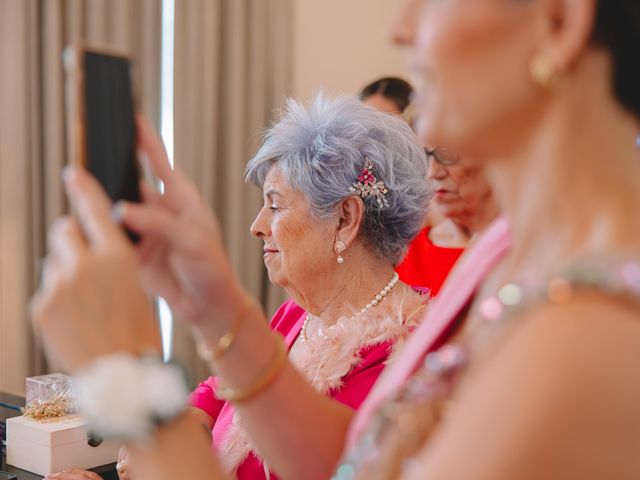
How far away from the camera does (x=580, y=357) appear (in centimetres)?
53

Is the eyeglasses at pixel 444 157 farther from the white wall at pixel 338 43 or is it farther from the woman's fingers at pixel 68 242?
the white wall at pixel 338 43

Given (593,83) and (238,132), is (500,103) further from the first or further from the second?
(238,132)

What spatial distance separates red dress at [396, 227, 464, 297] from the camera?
2.23m

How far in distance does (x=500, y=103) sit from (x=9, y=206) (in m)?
2.43

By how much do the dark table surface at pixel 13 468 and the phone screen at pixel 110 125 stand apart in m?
1.21

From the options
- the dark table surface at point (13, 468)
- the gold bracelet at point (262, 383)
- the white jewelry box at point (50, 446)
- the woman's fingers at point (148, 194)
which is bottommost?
the dark table surface at point (13, 468)

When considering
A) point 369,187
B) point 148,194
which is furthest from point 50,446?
point 148,194

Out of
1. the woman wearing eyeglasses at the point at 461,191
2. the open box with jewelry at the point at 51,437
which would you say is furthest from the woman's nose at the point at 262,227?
the open box with jewelry at the point at 51,437

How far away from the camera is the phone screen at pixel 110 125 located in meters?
0.72

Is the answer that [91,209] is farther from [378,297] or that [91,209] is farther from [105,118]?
[378,297]

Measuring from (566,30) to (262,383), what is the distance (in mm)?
501

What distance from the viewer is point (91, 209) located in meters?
0.68

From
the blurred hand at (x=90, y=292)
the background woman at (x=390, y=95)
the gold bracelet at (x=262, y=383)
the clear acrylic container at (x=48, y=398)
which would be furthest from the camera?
the background woman at (x=390, y=95)

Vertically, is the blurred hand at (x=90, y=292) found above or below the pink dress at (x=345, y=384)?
above
